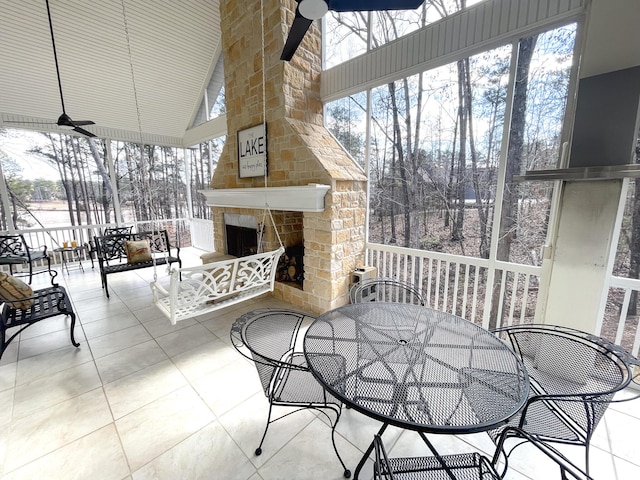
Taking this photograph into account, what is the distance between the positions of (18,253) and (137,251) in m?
2.02

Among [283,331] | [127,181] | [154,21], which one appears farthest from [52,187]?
[283,331]

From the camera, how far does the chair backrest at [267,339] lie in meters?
1.39

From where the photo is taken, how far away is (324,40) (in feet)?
11.2

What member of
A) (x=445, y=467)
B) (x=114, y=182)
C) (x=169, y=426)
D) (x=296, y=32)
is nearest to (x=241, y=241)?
(x=169, y=426)

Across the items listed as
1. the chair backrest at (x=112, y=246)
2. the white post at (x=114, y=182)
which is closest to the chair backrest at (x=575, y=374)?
the chair backrest at (x=112, y=246)

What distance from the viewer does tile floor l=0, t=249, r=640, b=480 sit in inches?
57.2

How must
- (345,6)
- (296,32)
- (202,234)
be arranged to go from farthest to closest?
(202,234)
(296,32)
(345,6)

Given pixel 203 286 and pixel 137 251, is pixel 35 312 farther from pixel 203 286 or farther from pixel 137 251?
pixel 137 251

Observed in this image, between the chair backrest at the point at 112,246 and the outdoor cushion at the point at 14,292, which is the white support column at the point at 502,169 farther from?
the chair backrest at the point at 112,246

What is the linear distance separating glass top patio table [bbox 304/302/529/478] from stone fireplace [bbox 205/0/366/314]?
1.33 m

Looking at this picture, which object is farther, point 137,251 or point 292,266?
point 137,251

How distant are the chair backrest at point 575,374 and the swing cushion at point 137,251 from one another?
15.0 feet

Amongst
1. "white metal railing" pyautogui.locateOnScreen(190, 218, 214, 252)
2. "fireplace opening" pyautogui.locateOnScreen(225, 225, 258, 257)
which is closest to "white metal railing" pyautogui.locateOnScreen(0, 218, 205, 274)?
"white metal railing" pyautogui.locateOnScreen(190, 218, 214, 252)

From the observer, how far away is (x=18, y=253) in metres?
4.24
